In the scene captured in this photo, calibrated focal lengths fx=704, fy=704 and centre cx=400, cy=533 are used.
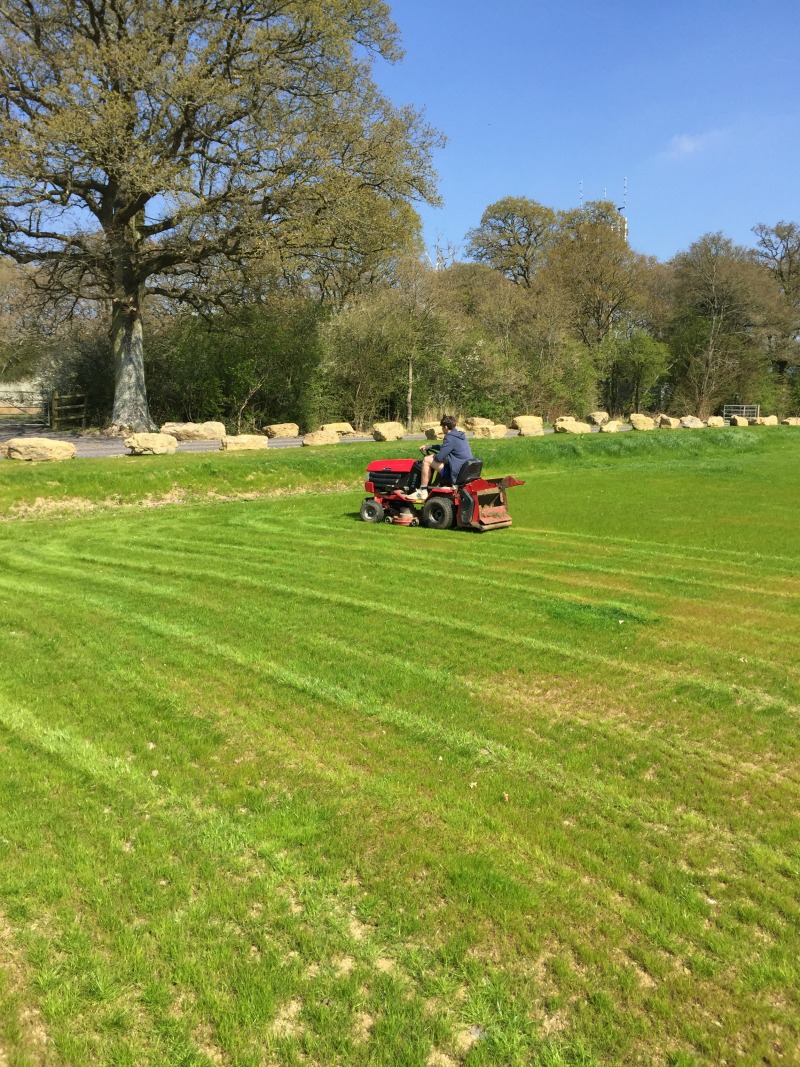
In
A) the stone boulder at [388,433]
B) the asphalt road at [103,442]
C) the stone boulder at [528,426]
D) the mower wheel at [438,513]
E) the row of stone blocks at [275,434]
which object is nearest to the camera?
the mower wheel at [438,513]

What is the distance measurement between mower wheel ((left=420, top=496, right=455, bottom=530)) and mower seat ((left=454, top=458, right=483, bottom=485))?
1.39 ft

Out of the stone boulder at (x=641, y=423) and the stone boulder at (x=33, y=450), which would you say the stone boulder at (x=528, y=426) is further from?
the stone boulder at (x=33, y=450)

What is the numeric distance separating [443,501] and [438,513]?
23 centimetres

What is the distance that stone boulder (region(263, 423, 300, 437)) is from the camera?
26203mm

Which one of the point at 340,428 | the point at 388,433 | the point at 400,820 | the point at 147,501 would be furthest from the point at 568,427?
the point at 400,820

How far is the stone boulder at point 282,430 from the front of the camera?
26.2m

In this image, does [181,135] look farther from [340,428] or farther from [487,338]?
[487,338]

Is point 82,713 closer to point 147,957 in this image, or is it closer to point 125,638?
point 125,638

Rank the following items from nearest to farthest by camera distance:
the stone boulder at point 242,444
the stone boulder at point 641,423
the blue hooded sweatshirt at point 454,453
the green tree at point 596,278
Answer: the blue hooded sweatshirt at point 454,453, the stone boulder at point 242,444, the stone boulder at point 641,423, the green tree at point 596,278

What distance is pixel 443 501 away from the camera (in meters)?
11.2

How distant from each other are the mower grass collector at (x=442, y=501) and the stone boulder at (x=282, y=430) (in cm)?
1465

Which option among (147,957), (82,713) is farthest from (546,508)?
(147,957)

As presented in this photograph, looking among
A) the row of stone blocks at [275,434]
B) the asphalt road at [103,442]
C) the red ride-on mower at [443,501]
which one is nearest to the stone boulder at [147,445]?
the row of stone blocks at [275,434]

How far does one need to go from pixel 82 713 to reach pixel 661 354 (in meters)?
48.4
